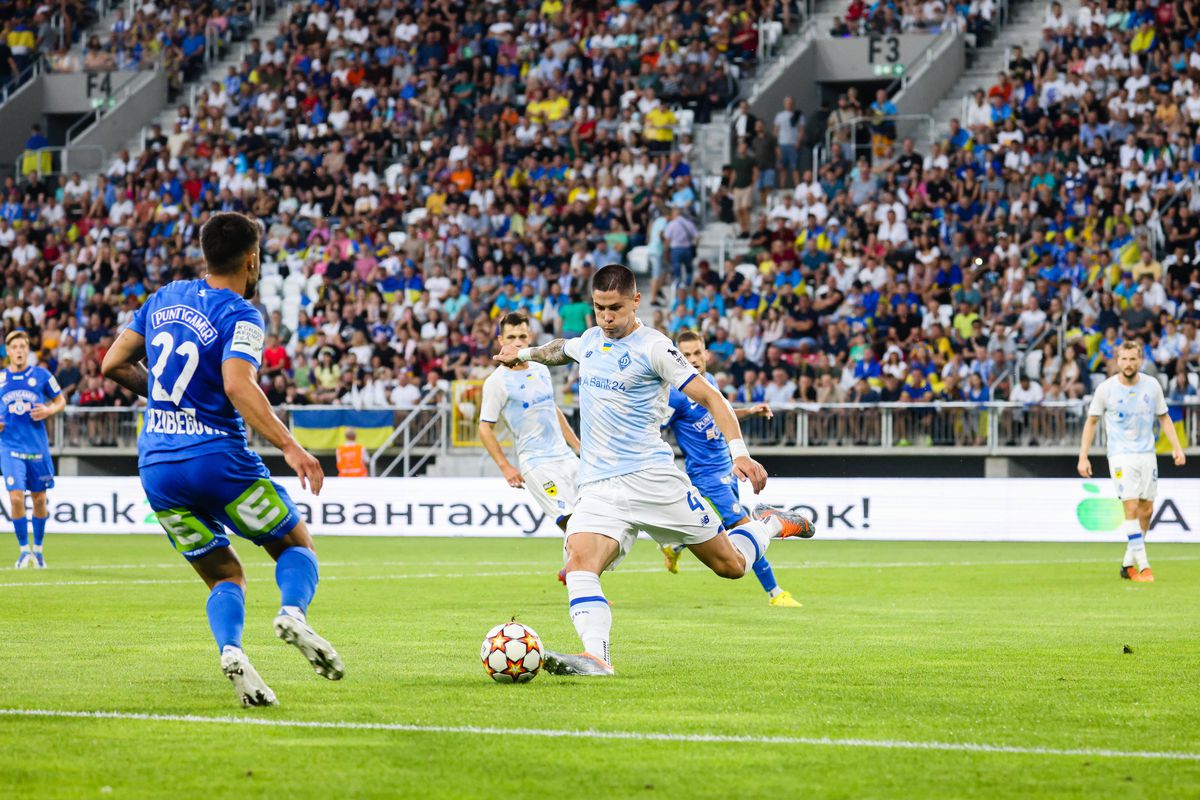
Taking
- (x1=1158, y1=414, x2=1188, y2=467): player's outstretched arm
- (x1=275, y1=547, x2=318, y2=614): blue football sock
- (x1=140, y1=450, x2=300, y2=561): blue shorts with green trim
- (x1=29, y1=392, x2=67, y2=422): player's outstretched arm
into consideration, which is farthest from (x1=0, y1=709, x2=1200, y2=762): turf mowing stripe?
(x1=1158, y1=414, x2=1188, y2=467): player's outstretched arm

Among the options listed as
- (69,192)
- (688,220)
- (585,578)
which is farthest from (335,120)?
(585,578)

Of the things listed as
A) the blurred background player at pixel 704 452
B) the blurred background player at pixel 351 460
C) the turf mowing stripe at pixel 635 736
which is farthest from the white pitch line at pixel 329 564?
the turf mowing stripe at pixel 635 736

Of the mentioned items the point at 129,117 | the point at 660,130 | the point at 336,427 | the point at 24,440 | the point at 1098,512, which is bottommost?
the point at 1098,512

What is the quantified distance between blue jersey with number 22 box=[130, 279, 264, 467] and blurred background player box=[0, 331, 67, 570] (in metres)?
11.9

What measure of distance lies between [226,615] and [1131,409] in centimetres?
1312

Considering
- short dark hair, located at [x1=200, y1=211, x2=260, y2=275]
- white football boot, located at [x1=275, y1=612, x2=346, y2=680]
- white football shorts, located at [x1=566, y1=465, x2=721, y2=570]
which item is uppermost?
short dark hair, located at [x1=200, y1=211, x2=260, y2=275]

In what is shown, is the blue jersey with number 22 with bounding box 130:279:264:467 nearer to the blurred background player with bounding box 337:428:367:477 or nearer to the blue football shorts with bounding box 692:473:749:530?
the blue football shorts with bounding box 692:473:749:530

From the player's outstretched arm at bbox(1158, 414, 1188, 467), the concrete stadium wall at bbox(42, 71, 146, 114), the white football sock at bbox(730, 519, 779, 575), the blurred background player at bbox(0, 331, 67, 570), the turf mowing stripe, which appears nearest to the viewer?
the turf mowing stripe

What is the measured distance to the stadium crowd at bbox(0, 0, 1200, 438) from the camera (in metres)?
29.3

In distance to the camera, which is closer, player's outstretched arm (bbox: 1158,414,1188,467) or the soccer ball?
the soccer ball

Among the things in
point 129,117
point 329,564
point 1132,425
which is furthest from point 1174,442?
point 129,117

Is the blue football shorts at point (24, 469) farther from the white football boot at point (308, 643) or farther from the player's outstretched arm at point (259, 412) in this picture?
the white football boot at point (308, 643)

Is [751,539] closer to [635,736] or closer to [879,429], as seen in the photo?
[635,736]

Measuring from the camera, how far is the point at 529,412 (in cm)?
1694
